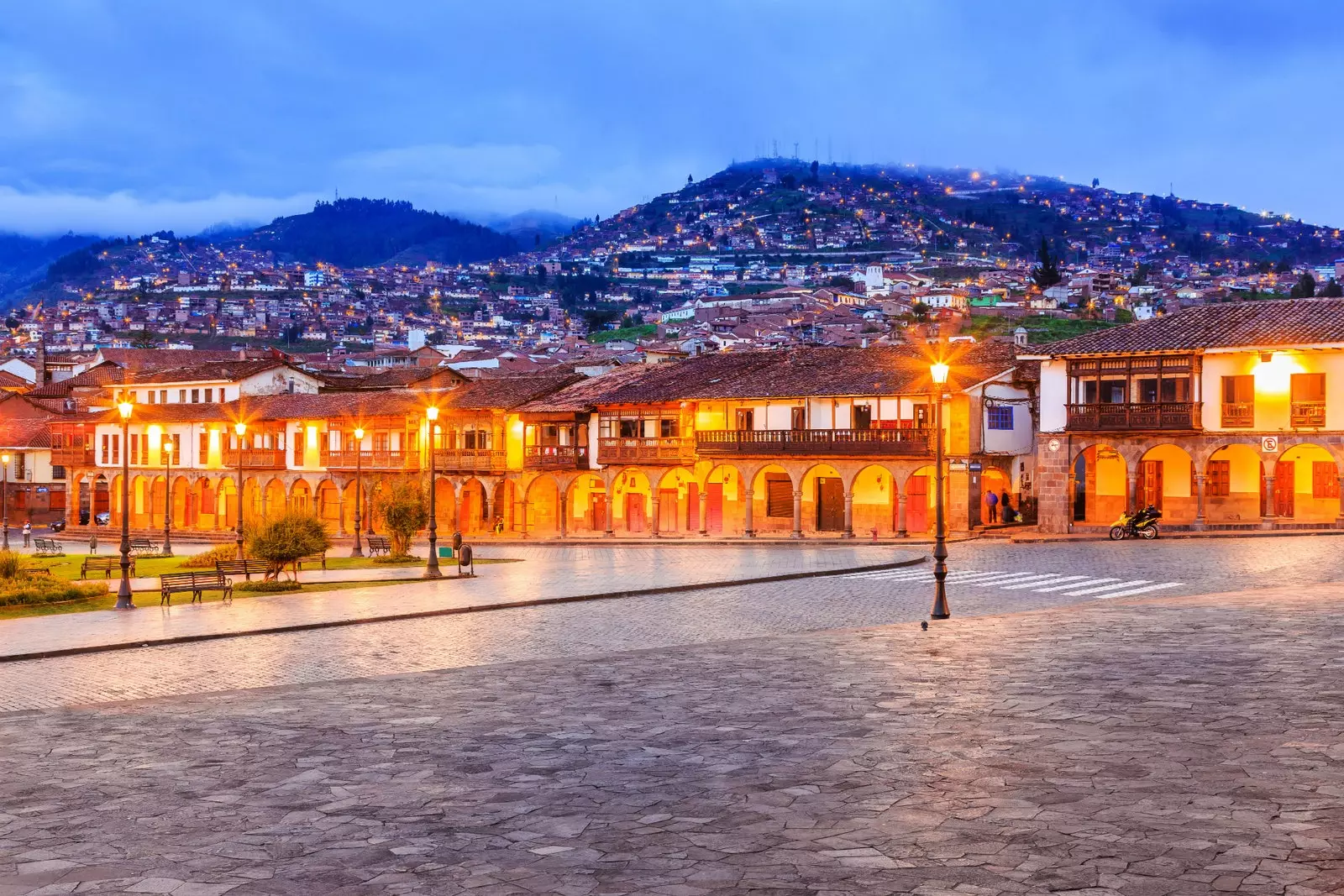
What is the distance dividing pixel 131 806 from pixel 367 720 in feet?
11.2

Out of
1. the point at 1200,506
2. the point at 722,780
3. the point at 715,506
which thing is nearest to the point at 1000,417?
the point at 1200,506

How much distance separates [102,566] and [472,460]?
2326 cm

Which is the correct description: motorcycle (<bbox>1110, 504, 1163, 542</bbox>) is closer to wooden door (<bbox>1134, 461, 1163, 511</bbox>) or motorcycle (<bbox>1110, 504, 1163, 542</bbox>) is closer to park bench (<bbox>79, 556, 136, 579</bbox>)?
wooden door (<bbox>1134, 461, 1163, 511</bbox>)

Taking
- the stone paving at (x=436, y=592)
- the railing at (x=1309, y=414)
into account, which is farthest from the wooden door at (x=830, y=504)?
the railing at (x=1309, y=414)

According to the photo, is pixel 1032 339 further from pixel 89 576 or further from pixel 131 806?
pixel 131 806

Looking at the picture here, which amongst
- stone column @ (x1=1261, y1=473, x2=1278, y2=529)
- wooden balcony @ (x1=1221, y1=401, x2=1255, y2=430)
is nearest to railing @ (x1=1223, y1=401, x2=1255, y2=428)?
wooden balcony @ (x1=1221, y1=401, x2=1255, y2=430)

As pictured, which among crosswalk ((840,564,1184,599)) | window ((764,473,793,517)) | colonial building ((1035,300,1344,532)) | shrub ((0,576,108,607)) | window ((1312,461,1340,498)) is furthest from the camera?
window ((764,473,793,517))

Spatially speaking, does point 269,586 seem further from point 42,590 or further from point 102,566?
point 102,566

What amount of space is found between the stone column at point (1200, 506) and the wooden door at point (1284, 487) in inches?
87.9

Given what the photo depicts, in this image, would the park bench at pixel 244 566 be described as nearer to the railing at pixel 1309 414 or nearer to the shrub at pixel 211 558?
the shrub at pixel 211 558

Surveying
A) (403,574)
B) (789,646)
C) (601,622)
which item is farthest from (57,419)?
(789,646)

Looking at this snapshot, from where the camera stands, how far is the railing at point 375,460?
6331 centimetres

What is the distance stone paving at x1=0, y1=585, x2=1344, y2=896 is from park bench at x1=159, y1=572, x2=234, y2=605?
1294cm

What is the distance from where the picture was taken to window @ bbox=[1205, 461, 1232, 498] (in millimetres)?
43844
